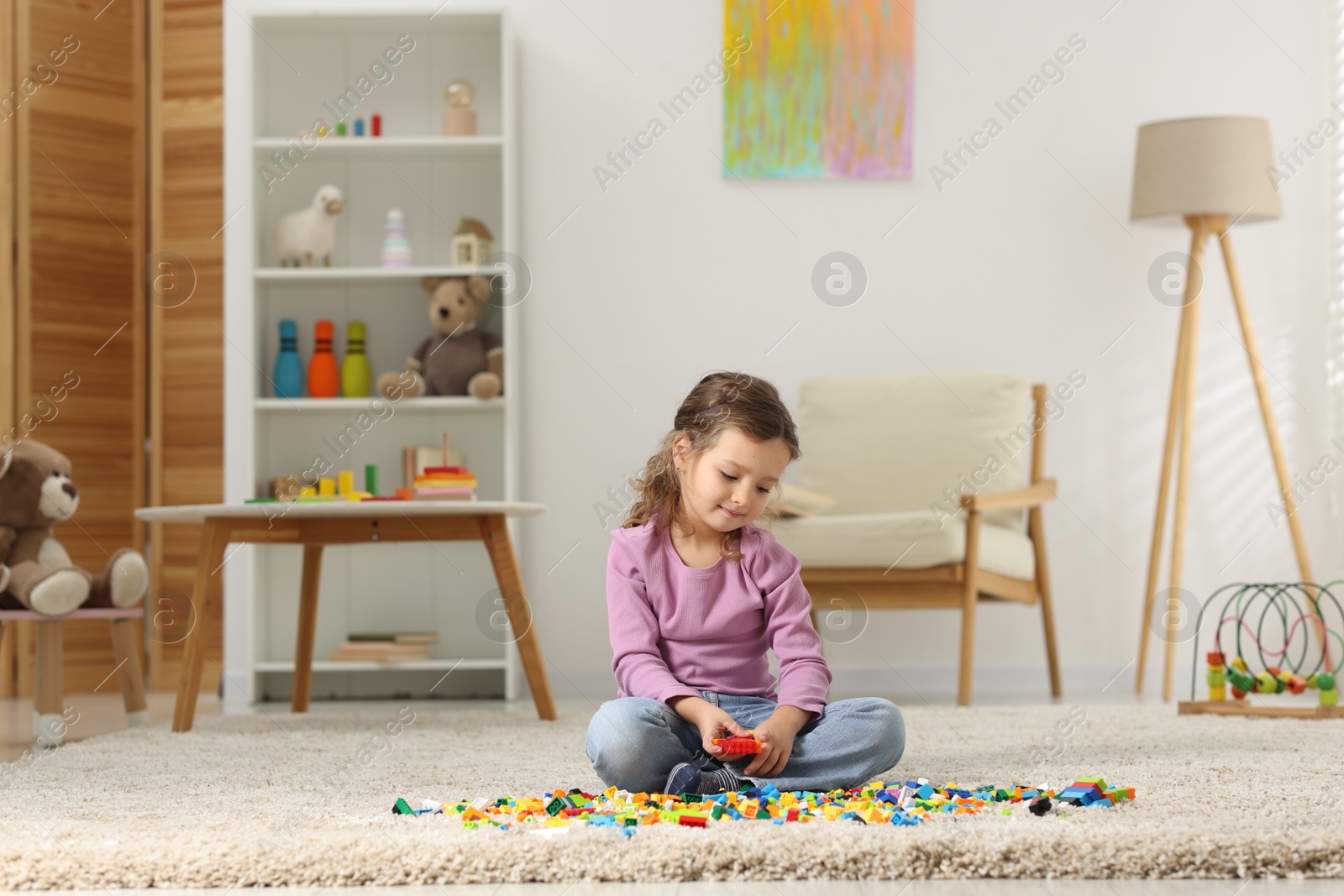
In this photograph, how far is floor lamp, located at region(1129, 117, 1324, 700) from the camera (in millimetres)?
3084

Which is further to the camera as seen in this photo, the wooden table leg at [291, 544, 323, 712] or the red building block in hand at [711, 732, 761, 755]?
the wooden table leg at [291, 544, 323, 712]

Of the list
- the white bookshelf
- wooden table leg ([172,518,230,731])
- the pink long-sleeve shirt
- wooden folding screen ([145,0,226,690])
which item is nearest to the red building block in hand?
the pink long-sleeve shirt

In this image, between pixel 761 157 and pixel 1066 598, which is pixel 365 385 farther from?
pixel 1066 598

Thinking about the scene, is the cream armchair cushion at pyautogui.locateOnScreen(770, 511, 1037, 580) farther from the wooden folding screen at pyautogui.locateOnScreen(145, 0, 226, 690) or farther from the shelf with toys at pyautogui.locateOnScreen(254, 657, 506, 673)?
the wooden folding screen at pyautogui.locateOnScreen(145, 0, 226, 690)

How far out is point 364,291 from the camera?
339 cm

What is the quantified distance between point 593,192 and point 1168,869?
2638mm

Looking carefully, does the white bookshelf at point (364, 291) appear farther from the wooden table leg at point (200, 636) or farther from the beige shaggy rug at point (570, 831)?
the beige shaggy rug at point (570, 831)

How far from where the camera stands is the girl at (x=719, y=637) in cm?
148

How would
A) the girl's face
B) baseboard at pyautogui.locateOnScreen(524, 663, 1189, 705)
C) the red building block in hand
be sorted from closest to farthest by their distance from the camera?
the red building block in hand
the girl's face
baseboard at pyautogui.locateOnScreen(524, 663, 1189, 705)

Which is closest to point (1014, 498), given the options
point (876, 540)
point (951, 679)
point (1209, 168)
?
point (876, 540)

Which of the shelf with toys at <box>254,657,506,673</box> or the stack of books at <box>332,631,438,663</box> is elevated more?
the stack of books at <box>332,631,438,663</box>

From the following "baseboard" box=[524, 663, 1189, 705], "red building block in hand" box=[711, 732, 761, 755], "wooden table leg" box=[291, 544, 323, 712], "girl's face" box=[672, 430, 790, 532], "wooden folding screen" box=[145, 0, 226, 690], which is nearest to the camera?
"red building block in hand" box=[711, 732, 761, 755]

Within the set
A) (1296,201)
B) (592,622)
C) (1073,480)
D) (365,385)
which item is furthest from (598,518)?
(1296,201)

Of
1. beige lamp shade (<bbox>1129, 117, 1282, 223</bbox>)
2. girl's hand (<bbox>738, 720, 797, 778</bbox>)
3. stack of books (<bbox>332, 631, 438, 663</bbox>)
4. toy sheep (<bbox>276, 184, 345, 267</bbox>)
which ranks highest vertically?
beige lamp shade (<bbox>1129, 117, 1282, 223</bbox>)
